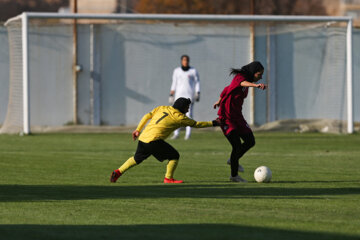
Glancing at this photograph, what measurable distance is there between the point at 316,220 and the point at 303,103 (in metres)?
19.7

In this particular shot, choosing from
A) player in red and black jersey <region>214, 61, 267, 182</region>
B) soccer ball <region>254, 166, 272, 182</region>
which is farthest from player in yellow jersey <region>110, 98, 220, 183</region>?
soccer ball <region>254, 166, 272, 182</region>

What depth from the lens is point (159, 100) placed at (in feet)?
89.9

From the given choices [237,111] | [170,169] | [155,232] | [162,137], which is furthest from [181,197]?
[237,111]

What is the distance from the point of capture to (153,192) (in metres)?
10.6

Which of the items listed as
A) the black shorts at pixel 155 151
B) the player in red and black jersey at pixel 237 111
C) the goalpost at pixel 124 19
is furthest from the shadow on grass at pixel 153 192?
the goalpost at pixel 124 19

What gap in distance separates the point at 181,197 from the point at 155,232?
8.50 ft

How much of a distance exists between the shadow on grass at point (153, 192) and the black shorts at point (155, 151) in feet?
2.05

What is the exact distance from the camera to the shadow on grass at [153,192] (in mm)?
10078

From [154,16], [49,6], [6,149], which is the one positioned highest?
[49,6]

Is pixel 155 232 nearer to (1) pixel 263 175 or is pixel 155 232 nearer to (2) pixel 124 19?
(1) pixel 263 175

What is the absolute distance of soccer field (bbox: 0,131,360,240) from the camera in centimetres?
759

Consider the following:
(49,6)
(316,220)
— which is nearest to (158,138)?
(316,220)

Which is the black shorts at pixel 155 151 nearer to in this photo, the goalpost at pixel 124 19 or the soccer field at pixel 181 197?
the soccer field at pixel 181 197

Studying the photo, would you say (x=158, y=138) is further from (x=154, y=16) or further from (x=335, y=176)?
(x=154, y=16)
